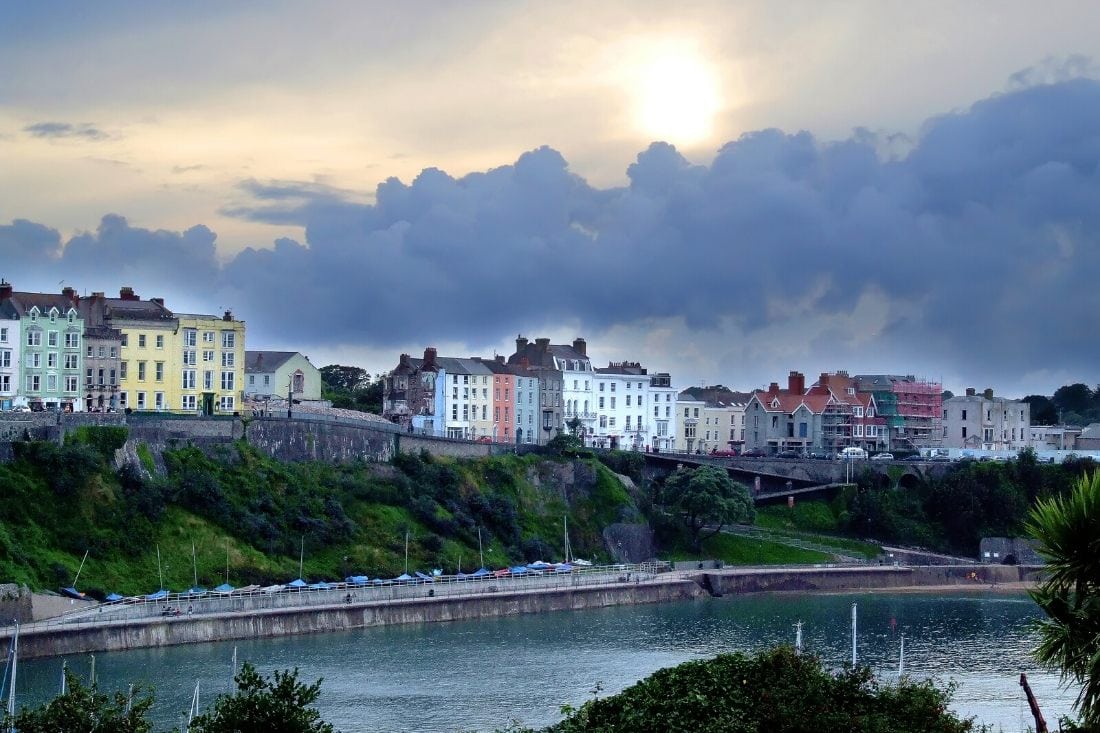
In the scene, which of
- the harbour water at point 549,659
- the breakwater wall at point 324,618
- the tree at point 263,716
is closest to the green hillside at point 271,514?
the breakwater wall at point 324,618

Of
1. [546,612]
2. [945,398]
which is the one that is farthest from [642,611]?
[945,398]

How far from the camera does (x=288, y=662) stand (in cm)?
6750

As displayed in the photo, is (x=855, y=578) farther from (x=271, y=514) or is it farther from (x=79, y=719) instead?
(x=79, y=719)

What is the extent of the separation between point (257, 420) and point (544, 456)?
24284 mm

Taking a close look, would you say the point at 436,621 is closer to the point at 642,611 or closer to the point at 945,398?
the point at 642,611

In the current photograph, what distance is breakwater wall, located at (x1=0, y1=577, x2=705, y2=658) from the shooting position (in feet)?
219

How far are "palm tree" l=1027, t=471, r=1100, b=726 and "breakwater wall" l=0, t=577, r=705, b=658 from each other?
167 feet

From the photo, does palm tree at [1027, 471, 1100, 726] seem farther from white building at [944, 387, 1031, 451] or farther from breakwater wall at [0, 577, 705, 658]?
white building at [944, 387, 1031, 451]

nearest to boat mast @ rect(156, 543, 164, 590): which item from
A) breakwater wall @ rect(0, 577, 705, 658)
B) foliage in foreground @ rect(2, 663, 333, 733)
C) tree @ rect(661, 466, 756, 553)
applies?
breakwater wall @ rect(0, 577, 705, 658)

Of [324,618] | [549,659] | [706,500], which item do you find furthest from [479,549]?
[549,659]

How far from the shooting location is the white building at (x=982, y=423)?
162250mm

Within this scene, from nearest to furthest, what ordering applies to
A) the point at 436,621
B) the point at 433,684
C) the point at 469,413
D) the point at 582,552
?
1. the point at 433,684
2. the point at 436,621
3. the point at 582,552
4. the point at 469,413

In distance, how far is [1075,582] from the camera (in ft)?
74.8

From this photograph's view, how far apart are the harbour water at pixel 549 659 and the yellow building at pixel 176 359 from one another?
27938 mm
